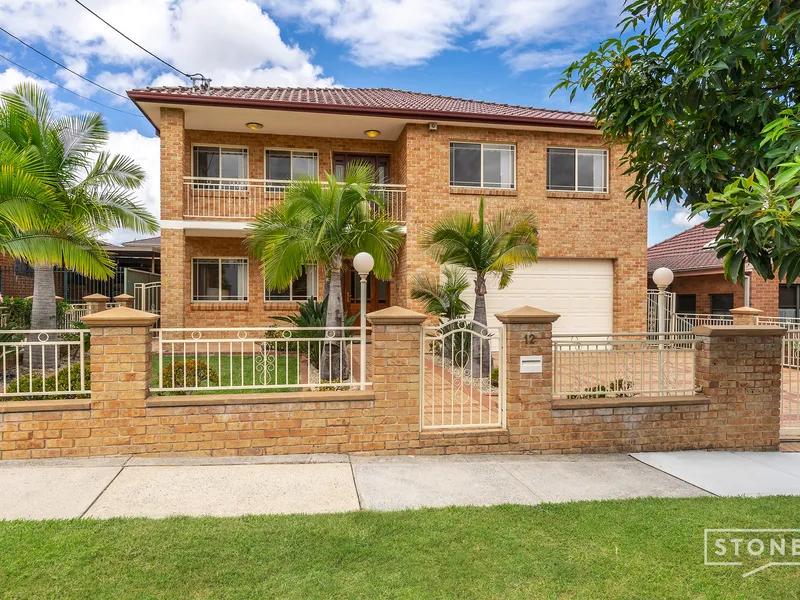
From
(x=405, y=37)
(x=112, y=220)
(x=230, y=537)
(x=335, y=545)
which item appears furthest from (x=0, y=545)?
(x=405, y=37)

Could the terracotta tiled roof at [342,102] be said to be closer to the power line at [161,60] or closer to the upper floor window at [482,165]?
the upper floor window at [482,165]

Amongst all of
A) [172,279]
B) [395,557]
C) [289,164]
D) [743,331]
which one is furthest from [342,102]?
[395,557]

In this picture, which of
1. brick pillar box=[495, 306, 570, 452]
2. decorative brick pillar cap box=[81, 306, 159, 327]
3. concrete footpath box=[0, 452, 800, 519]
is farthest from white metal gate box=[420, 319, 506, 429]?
decorative brick pillar cap box=[81, 306, 159, 327]

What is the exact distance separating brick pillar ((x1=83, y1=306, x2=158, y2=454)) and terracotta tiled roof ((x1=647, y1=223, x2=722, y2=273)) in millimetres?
17068

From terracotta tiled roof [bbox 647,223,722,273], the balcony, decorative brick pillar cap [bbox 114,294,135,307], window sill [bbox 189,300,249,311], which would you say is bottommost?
window sill [bbox 189,300,249,311]

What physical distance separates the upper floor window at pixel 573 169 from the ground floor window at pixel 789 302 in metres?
7.52

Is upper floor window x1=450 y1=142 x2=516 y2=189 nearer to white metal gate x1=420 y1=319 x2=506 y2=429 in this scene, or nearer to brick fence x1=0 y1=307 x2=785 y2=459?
white metal gate x1=420 y1=319 x2=506 y2=429

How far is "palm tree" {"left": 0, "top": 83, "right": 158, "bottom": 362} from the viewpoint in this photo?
802 centimetres

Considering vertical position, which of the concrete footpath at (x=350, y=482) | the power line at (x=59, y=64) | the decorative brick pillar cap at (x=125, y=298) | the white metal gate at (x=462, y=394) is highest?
the power line at (x=59, y=64)

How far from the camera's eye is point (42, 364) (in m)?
6.71

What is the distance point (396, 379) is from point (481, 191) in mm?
9189

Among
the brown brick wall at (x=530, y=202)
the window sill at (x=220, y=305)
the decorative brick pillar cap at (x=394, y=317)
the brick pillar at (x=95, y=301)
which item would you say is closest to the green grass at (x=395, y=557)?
the decorative brick pillar cap at (x=394, y=317)

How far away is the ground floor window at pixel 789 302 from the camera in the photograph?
608 inches

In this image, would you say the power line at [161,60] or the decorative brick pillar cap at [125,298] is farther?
the power line at [161,60]
